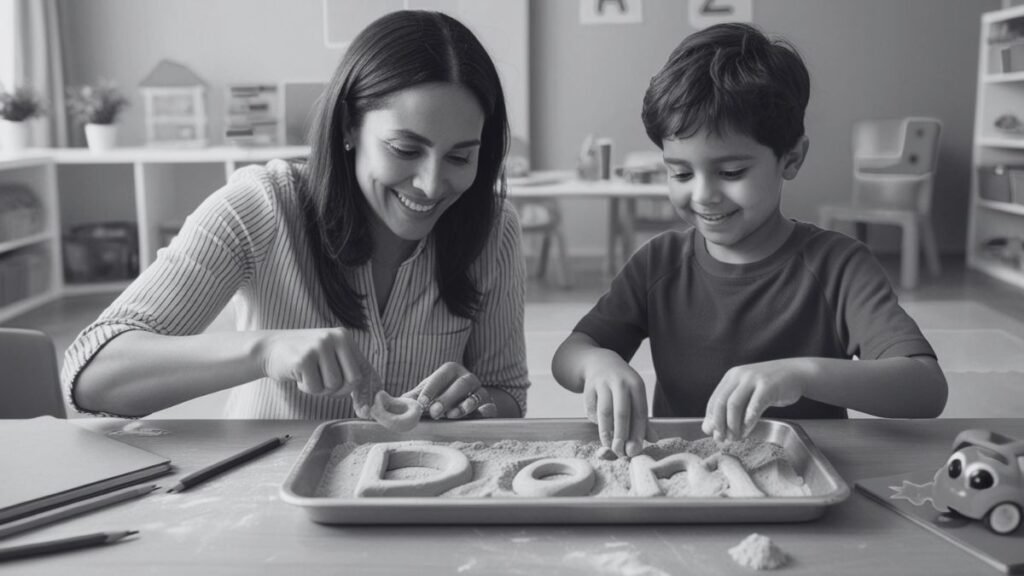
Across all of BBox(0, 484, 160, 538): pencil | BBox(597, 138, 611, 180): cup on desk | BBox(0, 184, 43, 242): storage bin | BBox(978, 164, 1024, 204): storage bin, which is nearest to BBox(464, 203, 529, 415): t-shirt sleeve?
BBox(0, 484, 160, 538): pencil

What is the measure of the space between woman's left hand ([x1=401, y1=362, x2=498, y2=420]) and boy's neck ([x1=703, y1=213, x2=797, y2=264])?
48 cm

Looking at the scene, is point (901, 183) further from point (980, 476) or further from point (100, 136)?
point (980, 476)

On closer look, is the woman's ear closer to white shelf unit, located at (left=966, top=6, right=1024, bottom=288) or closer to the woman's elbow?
the woman's elbow

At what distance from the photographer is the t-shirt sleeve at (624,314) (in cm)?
128

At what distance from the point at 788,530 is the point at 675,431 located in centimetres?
22

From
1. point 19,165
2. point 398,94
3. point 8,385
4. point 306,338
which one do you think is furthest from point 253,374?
point 19,165

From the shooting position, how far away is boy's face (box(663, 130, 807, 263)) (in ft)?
3.75

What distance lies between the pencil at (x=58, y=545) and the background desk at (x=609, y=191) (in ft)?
11.4

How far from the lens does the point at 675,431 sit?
3.05 feet

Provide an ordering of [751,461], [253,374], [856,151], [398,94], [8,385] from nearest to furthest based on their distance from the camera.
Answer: [751,461] < [253,374] < [398,94] < [8,385] < [856,151]

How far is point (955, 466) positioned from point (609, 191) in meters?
3.48

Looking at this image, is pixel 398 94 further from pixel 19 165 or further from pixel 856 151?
pixel 856 151

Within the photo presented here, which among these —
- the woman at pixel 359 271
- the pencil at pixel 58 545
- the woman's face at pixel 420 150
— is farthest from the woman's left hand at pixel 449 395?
the pencil at pixel 58 545

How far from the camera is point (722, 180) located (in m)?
1.15
